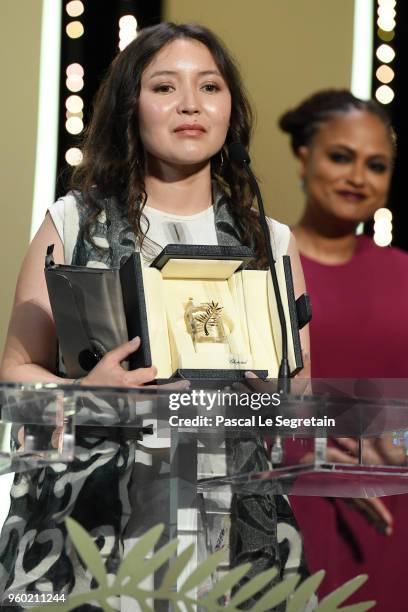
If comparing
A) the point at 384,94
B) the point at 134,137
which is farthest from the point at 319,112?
the point at 134,137

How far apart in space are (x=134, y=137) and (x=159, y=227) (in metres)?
0.23

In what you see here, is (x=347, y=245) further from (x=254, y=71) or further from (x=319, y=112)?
(x=254, y=71)

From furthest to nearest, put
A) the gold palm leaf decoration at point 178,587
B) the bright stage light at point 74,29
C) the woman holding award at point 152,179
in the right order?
the bright stage light at point 74,29, the woman holding award at point 152,179, the gold palm leaf decoration at point 178,587

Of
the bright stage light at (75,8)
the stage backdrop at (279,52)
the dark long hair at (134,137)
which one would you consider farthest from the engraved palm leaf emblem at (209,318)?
the bright stage light at (75,8)

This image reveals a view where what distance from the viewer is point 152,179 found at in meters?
2.21

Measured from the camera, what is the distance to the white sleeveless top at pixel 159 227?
2.09m

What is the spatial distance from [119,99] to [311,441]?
108 cm

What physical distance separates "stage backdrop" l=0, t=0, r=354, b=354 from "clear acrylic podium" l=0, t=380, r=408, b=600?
4.93 feet

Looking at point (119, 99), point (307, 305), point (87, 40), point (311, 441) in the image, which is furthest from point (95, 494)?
point (87, 40)

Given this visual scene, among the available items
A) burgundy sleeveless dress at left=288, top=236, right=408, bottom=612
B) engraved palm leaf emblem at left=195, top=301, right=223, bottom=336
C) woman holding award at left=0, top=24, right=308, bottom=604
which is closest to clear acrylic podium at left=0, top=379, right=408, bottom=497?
engraved palm leaf emblem at left=195, top=301, right=223, bottom=336

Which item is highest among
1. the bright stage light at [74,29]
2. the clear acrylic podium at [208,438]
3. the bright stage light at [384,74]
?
the bright stage light at [74,29]

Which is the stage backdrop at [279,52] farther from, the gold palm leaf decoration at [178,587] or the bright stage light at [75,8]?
the gold palm leaf decoration at [178,587]

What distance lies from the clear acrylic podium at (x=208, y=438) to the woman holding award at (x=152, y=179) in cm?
62

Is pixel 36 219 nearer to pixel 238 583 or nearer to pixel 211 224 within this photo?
pixel 211 224
